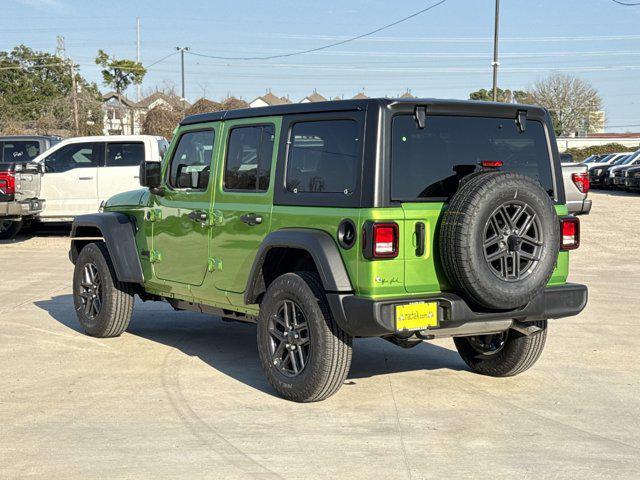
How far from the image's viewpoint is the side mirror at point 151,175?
319 inches

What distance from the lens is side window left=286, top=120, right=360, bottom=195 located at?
618cm

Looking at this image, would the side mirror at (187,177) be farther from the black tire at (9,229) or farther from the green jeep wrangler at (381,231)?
the black tire at (9,229)

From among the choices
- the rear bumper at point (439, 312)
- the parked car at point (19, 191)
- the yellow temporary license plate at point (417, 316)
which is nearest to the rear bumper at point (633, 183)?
the parked car at point (19, 191)

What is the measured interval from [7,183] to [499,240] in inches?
508

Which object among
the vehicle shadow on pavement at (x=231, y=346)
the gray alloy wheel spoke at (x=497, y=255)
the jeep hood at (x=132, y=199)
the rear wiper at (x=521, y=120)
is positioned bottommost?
the vehicle shadow on pavement at (x=231, y=346)

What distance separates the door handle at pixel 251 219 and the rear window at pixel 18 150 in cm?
1481

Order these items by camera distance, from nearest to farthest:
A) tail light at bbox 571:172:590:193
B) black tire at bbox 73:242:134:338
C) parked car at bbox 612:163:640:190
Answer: black tire at bbox 73:242:134:338 → tail light at bbox 571:172:590:193 → parked car at bbox 612:163:640:190

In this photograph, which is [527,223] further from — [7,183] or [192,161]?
[7,183]

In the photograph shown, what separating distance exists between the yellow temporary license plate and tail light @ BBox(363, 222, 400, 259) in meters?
0.34

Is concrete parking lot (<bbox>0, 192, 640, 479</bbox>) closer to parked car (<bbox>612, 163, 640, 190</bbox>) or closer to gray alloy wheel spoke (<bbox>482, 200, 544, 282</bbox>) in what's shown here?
gray alloy wheel spoke (<bbox>482, 200, 544, 282</bbox>)

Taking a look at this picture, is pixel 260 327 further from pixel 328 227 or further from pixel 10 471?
pixel 10 471

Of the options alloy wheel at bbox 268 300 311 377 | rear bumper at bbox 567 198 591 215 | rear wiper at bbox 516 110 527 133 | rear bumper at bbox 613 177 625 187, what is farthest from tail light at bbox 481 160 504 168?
rear bumper at bbox 613 177 625 187

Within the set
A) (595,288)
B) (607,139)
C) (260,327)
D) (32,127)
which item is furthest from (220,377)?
(607,139)

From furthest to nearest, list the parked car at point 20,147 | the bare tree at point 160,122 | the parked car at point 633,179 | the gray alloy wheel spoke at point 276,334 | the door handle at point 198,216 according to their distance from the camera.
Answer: the bare tree at point 160,122, the parked car at point 633,179, the parked car at point 20,147, the door handle at point 198,216, the gray alloy wheel spoke at point 276,334
